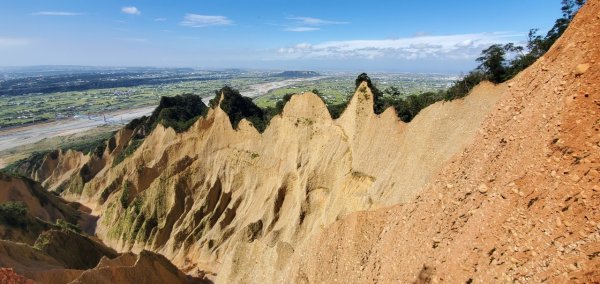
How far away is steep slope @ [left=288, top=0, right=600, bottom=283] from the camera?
1033 cm

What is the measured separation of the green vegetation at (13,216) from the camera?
3897 centimetres

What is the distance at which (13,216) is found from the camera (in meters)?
39.8

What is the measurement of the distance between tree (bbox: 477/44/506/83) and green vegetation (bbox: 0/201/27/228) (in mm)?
45622

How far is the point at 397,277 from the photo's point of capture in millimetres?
15555

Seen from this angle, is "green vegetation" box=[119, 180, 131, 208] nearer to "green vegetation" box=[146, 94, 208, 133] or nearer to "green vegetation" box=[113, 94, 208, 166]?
"green vegetation" box=[146, 94, 208, 133]

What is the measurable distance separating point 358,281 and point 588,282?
415 inches

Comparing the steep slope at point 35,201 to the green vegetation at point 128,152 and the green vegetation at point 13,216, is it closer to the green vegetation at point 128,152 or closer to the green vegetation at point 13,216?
the green vegetation at point 13,216

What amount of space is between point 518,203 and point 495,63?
24.3 meters

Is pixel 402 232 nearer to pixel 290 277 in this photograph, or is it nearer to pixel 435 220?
pixel 435 220

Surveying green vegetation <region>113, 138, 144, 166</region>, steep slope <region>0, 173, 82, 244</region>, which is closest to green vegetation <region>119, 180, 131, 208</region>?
steep slope <region>0, 173, 82, 244</region>

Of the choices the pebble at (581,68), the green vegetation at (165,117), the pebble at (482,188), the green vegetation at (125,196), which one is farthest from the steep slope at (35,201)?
the pebble at (581,68)

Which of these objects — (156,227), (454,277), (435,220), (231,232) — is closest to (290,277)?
(435,220)

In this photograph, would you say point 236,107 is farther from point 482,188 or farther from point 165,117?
point 482,188

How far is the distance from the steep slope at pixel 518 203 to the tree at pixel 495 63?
635 inches
